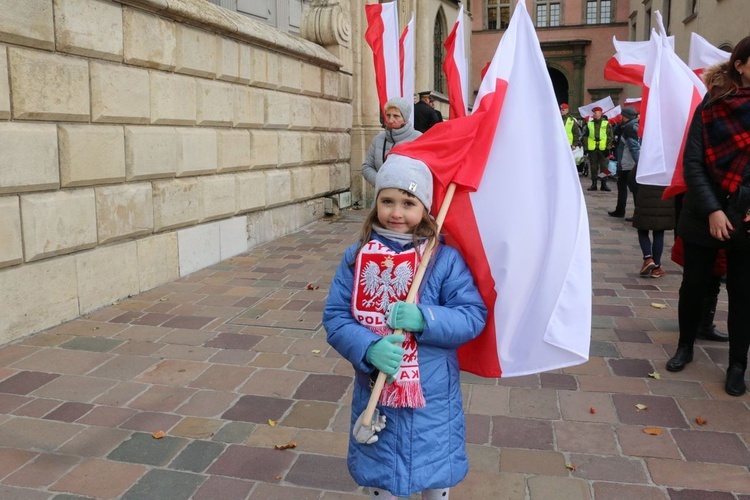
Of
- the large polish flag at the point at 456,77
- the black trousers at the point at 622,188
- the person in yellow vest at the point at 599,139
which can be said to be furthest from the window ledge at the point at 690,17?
the large polish flag at the point at 456,77

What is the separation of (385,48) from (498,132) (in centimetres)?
627

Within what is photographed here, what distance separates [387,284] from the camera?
90.5 inches

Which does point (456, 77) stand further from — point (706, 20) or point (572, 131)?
point (706, 20)

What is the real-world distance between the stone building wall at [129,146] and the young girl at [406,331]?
11.5 ft

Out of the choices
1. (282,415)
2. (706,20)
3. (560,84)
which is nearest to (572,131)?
(706,20)

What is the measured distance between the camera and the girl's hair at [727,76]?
153 inches

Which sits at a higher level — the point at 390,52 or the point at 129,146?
the point at 390,52

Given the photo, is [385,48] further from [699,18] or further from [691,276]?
[699,18]

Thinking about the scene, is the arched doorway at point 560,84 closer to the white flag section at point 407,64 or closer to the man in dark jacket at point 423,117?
the man in dark jacket at point 423,117

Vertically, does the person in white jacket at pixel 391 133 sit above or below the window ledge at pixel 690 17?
below

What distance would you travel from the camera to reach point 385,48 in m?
8.56

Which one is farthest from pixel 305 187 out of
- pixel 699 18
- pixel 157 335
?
pixel 699 18

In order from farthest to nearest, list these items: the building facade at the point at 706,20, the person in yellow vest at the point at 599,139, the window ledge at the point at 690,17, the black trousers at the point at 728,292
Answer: the window ledge at the point at 690,17 < the building facade at the point at 706,20 < the person in yellow vest at the point at 599,139 < the black trousers at the point at 728,292

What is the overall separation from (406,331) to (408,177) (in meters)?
0.49
